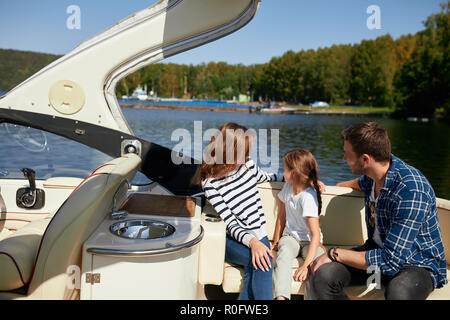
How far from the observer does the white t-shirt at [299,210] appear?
2.61 metres

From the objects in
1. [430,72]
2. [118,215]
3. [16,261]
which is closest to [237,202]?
[118,215]

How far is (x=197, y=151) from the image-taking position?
46.6 feet

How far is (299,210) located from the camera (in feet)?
8.82

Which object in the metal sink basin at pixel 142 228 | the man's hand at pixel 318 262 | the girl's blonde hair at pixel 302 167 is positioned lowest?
the man's hand at pixel 318 262

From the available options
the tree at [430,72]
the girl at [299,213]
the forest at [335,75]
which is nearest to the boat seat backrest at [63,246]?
the girl at [299,213]

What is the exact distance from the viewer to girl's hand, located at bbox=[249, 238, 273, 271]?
2.35 meters

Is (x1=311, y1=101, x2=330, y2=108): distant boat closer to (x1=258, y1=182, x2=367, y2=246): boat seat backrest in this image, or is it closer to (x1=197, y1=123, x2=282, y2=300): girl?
(x1=258, y1=182, x2=367, y2=246): boat seat backrest

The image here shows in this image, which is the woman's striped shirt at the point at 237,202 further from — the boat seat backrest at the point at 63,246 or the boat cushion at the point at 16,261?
the boat cushion at the point at 16,261

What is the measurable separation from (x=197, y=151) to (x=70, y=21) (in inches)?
439

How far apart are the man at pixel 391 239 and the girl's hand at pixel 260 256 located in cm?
26

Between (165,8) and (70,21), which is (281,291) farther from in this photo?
(70,21)

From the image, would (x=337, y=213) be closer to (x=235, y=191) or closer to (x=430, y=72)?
(x=235, y=191)

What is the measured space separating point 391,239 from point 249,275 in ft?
2.71
